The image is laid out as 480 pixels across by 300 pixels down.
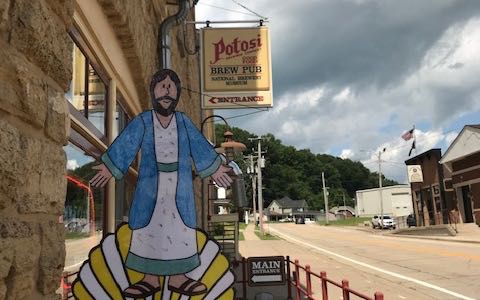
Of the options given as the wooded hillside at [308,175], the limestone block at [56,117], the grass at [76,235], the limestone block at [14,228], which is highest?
the wooded hillside at [308,175]

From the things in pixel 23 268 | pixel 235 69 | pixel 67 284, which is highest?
pixel 235 69

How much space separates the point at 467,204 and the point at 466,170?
3.09 m

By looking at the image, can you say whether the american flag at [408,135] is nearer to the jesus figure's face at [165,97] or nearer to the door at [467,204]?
the door at [467,204]

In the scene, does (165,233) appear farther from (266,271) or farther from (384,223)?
(384,223)

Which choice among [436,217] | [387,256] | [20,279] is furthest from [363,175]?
[20,279]

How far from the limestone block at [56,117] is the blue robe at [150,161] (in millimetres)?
618

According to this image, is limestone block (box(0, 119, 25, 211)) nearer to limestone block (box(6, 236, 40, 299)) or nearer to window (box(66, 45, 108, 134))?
limestone block (box(6, 236, 40, 299))

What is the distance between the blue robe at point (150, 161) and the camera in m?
3.34

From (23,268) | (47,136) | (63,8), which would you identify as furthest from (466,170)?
(23,268)

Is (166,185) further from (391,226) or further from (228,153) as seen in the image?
(391,226)

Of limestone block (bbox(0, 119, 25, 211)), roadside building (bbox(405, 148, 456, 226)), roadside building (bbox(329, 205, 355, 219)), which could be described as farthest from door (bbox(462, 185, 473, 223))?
roadside building (bbox(329, 205, 355, 219))

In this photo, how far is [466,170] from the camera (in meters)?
40.0

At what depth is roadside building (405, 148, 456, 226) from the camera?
4416cm

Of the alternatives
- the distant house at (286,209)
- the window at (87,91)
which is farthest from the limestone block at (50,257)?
the distant house at (286,209)
